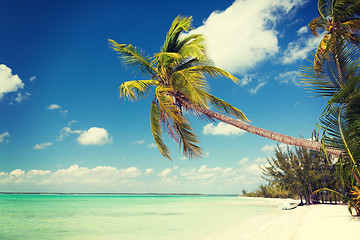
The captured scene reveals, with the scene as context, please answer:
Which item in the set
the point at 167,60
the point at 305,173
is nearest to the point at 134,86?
the point at 167,60

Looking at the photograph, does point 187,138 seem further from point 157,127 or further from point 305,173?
point 305,173

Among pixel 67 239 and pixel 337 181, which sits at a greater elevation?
pixel 337 181

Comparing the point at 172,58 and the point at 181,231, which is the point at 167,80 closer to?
the point at 172,58

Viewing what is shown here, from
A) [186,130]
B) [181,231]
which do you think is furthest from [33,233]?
[186,130]

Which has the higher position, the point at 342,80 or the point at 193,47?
the point at 193,47

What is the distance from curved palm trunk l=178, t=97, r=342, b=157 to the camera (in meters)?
4.06

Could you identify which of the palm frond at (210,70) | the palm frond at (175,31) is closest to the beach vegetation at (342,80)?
the palm frond at (210,70)

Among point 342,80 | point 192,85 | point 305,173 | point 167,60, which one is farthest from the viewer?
point 305,173

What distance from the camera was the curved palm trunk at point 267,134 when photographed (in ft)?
13.3

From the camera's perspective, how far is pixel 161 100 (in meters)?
6.50

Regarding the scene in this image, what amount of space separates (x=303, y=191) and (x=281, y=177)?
6.79ft

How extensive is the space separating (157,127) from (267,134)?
12.9 ft

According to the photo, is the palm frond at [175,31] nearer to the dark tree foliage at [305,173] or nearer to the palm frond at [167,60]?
the palm frond at [167,60]

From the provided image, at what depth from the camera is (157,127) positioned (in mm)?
7727
